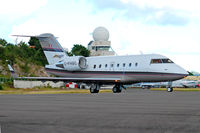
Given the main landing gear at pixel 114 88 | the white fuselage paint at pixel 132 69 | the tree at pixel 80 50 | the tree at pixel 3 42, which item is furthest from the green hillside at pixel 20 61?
the main landing gear at pixel 114 88

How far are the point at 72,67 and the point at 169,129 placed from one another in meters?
32.4

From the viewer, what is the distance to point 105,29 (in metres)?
109

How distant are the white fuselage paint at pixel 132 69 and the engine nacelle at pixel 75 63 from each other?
0.55 metres

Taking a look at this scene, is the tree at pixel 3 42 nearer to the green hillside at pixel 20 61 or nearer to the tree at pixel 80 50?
the green hillside at pixel 20 61

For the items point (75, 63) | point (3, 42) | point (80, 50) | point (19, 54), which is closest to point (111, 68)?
point (75, 63)

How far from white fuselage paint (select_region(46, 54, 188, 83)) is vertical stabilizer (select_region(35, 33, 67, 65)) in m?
3.18

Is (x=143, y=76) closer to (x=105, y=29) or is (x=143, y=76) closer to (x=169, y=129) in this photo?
(x=169, y=129)

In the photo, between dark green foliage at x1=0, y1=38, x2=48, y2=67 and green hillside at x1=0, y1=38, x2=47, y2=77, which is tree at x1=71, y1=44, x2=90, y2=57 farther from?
green hillside at x1=0, y1=38, x2=47, y2=77

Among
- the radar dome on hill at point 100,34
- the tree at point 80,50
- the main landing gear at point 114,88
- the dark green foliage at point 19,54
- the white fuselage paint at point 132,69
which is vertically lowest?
the main landing gear at point 114,88

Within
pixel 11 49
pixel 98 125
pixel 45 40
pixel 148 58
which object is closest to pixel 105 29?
pixel 11 49

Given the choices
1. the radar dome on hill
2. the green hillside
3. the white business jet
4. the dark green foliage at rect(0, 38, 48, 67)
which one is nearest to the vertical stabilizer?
the white business jet

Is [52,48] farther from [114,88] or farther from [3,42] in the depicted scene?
[3,42]

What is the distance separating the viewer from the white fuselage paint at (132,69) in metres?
34.3

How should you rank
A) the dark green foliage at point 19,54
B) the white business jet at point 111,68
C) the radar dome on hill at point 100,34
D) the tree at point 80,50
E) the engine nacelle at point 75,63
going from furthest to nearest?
the tree at point 80,50 → the radar dome on hill at point 100,34 → the dark green foliage at point 19,54 → the engine nacelle at point 75,63 → the white business jet at point 111,68
